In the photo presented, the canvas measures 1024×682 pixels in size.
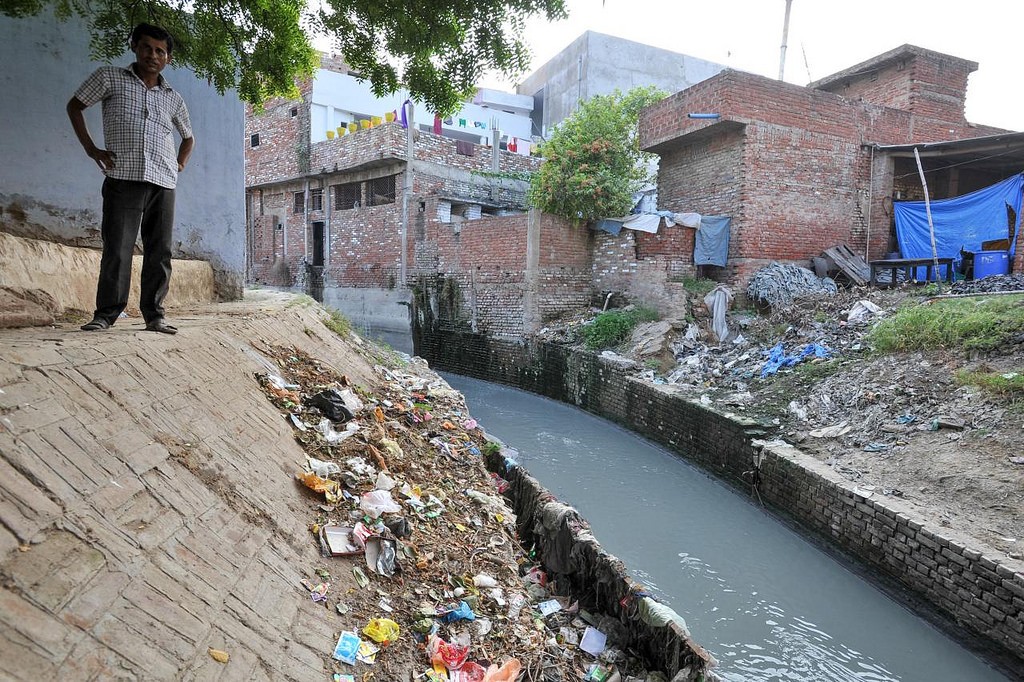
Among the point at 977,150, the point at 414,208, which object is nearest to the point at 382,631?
the point at 977,150

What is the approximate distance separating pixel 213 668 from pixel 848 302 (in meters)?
9.45

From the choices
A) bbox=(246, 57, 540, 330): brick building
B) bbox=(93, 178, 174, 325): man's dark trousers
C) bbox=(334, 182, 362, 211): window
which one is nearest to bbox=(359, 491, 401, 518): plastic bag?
bbox=(93, 178, 174, 325): man's dark trousers

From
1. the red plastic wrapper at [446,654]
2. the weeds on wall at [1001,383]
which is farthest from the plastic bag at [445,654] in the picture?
the weeds on wall at [1001,383]

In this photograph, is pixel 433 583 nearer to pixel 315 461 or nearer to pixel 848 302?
pixel 315 461

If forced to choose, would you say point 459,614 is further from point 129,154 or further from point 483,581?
point 129,154

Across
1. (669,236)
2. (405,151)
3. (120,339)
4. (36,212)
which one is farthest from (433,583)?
(405,151)

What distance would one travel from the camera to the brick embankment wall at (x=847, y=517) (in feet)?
11.8

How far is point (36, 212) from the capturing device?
3.71 m

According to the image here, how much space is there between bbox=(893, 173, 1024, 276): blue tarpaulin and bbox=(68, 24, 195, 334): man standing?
10.8 metres

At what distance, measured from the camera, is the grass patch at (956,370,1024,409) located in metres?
4.97

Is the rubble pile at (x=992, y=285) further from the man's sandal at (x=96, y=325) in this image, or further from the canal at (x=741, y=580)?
the man's sandal at (x=96, y=325)

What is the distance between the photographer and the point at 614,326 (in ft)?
34.0

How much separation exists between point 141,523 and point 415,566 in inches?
49.2

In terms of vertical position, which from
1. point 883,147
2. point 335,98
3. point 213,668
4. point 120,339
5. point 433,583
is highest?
point 335,98
